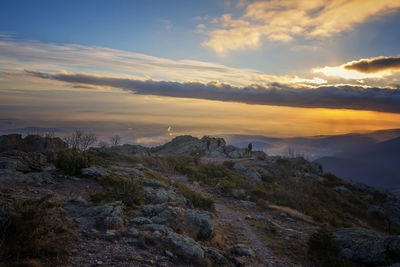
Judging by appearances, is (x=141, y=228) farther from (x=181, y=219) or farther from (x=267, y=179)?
(x=267, y=179)

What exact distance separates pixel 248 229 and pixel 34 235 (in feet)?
43.1

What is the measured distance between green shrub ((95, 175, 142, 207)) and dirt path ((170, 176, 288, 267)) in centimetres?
665

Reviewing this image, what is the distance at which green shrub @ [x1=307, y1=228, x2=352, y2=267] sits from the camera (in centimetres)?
1162

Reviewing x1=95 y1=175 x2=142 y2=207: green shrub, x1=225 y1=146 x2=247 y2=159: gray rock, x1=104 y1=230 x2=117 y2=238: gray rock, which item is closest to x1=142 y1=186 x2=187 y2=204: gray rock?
x1=95 y1=175 x2=142 y2=207: green shrub

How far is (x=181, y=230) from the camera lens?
11461mm

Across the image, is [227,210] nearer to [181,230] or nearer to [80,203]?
[181,230]

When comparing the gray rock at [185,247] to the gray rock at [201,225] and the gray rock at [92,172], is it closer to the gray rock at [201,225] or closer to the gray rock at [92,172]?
the gray rock at [201,225]

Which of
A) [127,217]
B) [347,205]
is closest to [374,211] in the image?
[347,205]

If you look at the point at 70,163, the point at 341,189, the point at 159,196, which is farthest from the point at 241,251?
the point at 341,189

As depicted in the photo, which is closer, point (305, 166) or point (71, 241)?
point (71, 241)

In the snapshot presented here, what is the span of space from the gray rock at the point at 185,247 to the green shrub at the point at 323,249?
24.1ft

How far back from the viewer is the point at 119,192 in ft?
47.4

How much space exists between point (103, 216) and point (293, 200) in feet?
85.3

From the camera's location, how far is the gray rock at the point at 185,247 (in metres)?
8.95
